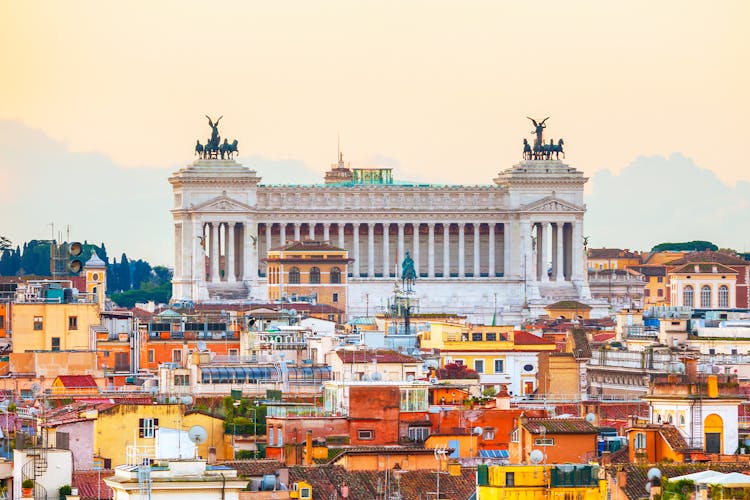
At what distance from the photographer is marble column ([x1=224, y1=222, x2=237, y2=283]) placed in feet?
579

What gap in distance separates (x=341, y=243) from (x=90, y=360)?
295ft

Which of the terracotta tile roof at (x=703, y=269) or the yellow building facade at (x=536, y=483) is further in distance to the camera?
the terracotta tile roof at (x=703, y=269)

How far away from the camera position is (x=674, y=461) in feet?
185

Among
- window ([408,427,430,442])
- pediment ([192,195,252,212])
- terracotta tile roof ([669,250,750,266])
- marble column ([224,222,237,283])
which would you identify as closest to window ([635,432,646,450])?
window ([408,427,430,442])

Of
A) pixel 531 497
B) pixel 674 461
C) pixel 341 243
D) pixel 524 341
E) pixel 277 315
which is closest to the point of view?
pixel 531 497

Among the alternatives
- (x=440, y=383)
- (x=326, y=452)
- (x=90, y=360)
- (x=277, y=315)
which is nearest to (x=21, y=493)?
(x=326, y=452)

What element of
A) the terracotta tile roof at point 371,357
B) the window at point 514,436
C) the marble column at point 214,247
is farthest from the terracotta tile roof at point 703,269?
the window at point 514,436

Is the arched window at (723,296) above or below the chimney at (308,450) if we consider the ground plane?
above

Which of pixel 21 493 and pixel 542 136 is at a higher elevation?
pixel 542 136

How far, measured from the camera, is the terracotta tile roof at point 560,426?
189 feet

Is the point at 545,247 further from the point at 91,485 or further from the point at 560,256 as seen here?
the point at 91,485

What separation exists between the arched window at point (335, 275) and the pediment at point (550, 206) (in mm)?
23738

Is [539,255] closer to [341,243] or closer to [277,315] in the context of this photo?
[341,243]

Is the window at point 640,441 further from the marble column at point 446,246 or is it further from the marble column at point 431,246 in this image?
the marble column at point 446,246
